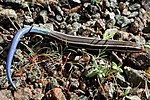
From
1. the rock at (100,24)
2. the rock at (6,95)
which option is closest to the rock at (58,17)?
the rock at (100,24)

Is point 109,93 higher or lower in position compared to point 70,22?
lower

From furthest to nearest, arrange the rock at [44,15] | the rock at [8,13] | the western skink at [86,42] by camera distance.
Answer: the rock at [44,15], the rock at [8,13], the western skink at [86,42]

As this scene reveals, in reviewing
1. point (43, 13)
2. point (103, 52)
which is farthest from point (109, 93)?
point (43, 13)

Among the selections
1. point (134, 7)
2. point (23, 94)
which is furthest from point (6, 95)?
point (134, 7)

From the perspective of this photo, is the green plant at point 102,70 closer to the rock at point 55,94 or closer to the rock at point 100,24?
the rock at point 55,94

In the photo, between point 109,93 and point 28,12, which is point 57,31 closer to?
point 28,12

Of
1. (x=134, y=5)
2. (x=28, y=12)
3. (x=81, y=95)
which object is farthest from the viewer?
(x=134, y=5)

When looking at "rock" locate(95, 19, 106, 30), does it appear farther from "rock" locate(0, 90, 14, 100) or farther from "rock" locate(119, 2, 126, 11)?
"rock" locate(0, 90, 14, 100)
